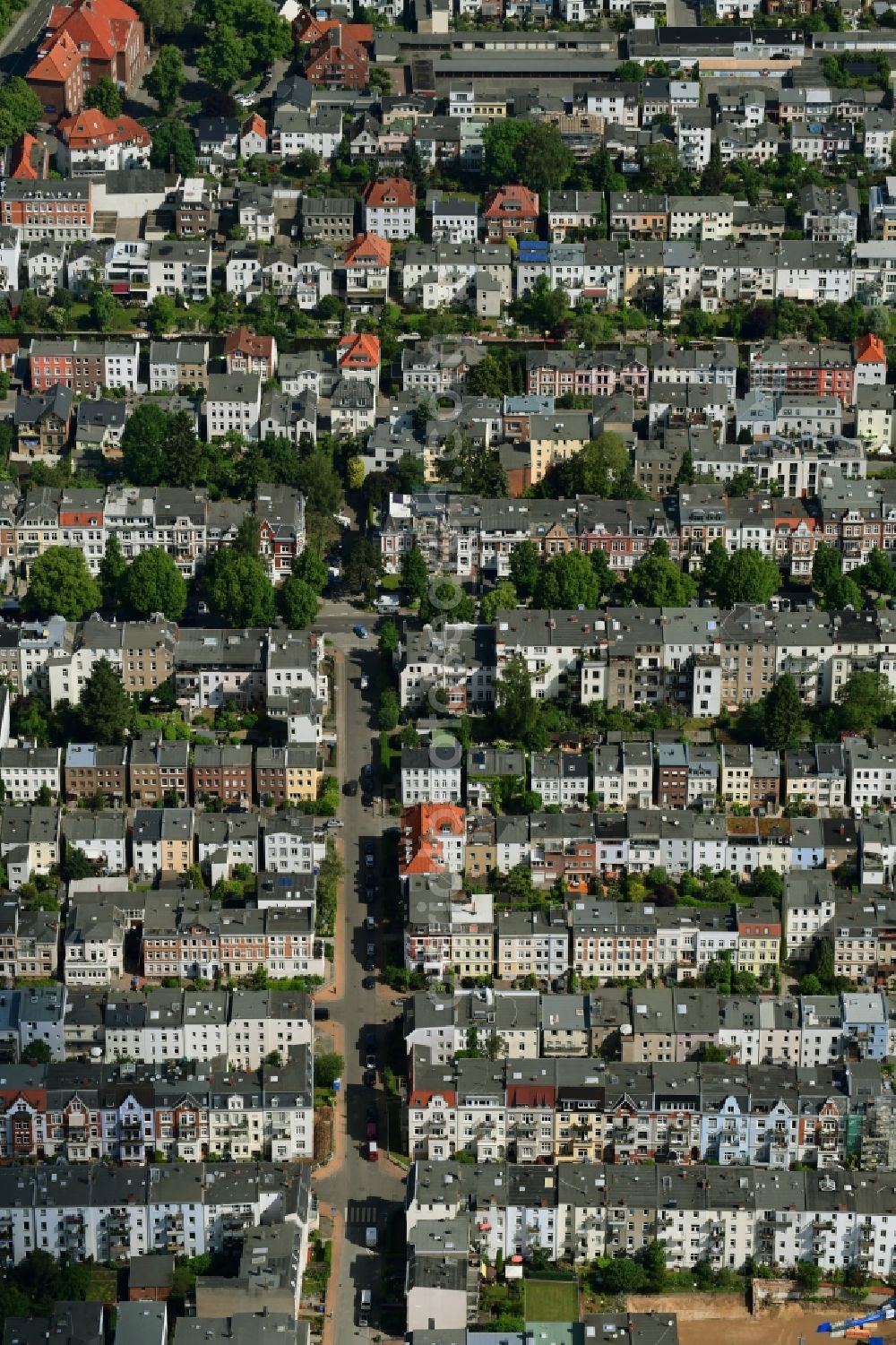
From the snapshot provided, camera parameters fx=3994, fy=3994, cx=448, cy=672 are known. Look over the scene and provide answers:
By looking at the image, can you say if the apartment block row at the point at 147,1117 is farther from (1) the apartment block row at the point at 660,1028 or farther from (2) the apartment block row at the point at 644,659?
(2) the apartment block row at the point at 644,659

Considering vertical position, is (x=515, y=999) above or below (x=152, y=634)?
below

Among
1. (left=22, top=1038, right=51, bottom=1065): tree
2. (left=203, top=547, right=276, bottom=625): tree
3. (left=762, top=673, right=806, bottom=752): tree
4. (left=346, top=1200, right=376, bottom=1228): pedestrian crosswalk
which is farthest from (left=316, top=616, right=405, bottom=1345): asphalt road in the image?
(left=762, top=673, right=806, bottom=752): tree

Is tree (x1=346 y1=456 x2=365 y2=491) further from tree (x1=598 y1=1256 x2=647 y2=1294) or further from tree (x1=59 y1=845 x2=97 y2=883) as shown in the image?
tree (x1=598 y1=1256 x2=647 y2=1294)

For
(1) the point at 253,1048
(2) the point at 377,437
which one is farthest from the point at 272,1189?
(2) the point at 377,437

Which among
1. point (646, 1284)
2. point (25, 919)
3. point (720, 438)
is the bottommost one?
point (646, 1284)

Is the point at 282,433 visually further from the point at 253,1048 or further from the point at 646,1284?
the point at 646,1284

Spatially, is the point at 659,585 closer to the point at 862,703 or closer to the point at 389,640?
the point at 862,703
